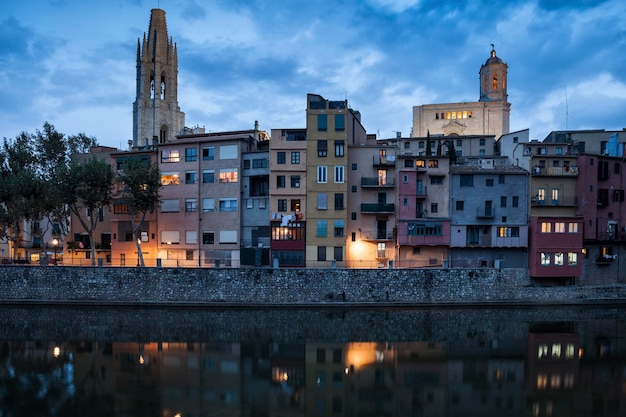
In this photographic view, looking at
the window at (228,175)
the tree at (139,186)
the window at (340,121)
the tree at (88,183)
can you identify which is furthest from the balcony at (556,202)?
the tree at (88,183)

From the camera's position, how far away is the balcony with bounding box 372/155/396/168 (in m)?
47.9

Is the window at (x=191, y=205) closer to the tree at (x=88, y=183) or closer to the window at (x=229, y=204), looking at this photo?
the window at (x=229, y=204)

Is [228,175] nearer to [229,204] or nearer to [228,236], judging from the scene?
[229,204]

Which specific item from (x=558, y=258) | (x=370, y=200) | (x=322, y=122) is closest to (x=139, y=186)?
(x=322, y=122)

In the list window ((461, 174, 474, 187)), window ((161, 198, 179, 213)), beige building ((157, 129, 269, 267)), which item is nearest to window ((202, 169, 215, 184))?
beige building ((157, 129, 269, 267))

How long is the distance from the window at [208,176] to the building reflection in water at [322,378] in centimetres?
2281

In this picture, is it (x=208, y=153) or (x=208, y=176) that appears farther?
(x=208, y=153)

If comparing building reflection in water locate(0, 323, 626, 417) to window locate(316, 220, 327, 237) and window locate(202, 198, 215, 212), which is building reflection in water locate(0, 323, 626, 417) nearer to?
window locate(316, 220, 327, 237)

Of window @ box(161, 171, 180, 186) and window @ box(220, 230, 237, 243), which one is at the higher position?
window @ box(161, 171, 180, 186)

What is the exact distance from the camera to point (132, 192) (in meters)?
45.2

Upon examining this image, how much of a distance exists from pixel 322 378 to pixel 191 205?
100 ft

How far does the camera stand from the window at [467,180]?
4716cm

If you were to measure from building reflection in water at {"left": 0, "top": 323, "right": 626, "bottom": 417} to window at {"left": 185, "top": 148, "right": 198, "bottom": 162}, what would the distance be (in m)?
24.6

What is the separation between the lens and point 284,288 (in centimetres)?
4169
